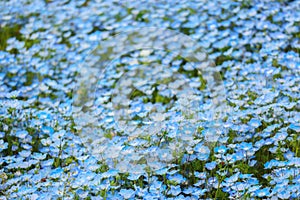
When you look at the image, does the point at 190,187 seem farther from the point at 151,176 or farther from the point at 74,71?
the point at 74,71

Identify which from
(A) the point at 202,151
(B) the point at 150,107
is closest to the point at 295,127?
(A) the point at 202,151

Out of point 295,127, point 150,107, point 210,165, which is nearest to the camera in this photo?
point 210,165

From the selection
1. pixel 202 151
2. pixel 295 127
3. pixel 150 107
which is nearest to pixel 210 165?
pixel 202 151

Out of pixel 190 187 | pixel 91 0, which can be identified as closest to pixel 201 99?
pixel 190 187

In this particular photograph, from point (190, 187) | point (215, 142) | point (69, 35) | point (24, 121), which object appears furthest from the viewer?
point (69, 35)

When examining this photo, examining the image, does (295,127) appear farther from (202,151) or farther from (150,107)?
(150,107)

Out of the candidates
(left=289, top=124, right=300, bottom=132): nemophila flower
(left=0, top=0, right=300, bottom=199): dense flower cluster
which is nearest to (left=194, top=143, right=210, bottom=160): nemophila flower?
(left=0, top=0, right=300, bottom=199): dense flower cluster

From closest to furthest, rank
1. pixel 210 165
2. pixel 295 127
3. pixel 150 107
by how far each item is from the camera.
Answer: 1. pixel 210 165
2. pixel 295 127
3. pixel 150 107

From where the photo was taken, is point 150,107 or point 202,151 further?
point 150,107
